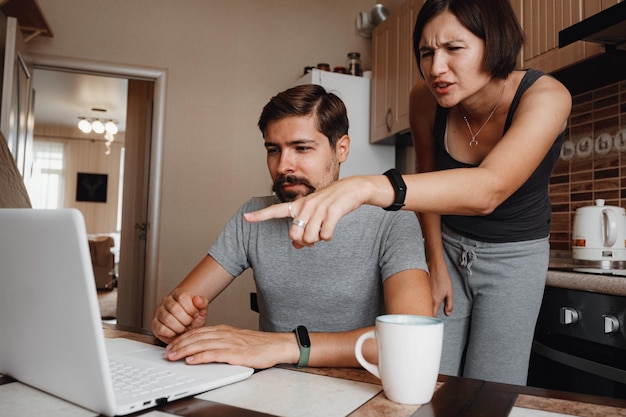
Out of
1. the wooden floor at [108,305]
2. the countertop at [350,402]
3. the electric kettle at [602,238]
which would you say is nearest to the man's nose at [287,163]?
the countertop at [350,402]

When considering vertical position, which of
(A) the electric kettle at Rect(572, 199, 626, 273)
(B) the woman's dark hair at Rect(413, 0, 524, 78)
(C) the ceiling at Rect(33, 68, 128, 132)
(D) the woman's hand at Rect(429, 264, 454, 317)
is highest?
(C) the ceiling at Rect(33, 68, 128, 132)

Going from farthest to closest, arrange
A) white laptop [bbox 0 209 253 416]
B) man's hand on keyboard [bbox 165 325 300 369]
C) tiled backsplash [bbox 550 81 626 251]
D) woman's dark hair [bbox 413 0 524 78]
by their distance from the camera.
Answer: tiled backsplash [bbox 550 81 626 251], woman's dark hair [bbox 413 0 524 78], man's hand on keyboard [bbox 165 325 300 369], white laptop [bbox 0 209 253 416]

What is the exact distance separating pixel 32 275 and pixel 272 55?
3.23m

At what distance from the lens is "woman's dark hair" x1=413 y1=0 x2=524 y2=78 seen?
1.13 m

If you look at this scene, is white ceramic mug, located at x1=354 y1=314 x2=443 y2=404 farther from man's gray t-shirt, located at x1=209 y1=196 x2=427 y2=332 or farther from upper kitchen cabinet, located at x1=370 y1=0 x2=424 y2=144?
upper kitchen cabinet, located at x1=370 y1=0 x2=424 y2=144

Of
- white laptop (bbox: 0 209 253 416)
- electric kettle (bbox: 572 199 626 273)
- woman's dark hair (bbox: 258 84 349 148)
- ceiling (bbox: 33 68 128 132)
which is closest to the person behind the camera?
white laptop (bbox: 0 209 253 416)

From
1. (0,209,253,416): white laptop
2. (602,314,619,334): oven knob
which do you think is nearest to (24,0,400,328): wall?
(602,314,619,334): oven knob

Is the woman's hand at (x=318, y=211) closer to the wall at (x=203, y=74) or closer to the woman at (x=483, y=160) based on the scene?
the woman at (x=483, y=160)

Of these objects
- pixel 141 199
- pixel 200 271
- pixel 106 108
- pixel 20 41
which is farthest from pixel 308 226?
pixel 106 108

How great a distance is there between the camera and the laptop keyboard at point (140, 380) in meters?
0.63

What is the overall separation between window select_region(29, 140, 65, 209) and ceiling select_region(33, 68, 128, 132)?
0.53m

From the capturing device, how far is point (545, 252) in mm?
1312

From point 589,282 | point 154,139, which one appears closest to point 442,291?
point 589,282

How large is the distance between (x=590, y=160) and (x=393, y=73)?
1.37m
